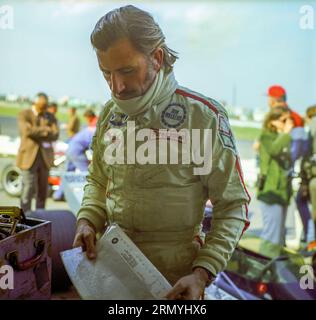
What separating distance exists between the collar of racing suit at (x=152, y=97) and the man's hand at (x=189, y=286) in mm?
331

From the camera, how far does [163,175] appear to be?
96cm

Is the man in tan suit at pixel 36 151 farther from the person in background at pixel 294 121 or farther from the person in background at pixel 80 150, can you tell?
the person in background at pixel 294 121

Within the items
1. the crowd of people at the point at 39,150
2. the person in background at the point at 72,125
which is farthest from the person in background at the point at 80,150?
the person in background at the point at 72,125

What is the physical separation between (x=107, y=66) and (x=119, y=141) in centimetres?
16

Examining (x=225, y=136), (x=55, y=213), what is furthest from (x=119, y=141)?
(x=55, y=213)

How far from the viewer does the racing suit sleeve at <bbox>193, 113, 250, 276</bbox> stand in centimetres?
93

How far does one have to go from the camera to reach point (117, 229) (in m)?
0.98

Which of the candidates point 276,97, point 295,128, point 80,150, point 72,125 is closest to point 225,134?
point 80,150

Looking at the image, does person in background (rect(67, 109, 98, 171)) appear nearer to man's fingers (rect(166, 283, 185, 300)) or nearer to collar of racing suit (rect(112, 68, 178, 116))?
collar of racing suit (rect(112, 68, 178, 116))

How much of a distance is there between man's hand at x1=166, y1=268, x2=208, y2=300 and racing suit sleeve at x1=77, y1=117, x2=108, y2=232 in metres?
0.24

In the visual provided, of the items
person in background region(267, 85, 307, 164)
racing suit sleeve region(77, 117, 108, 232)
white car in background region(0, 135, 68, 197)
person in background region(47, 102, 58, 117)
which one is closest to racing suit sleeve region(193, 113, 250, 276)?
racing suit sleeve region(77, 117, 108, 232)

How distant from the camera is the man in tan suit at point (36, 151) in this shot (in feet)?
9.04

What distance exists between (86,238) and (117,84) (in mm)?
323
